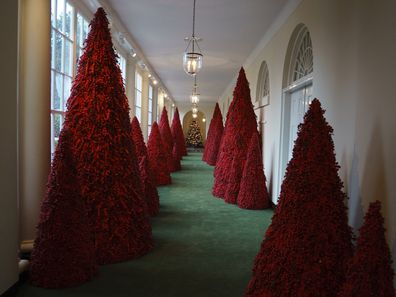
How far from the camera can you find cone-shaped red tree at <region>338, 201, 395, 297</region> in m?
1.85

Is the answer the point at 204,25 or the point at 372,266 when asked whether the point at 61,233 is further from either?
the point at 204,25

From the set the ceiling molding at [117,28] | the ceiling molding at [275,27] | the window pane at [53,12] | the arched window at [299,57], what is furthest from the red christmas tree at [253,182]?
the window pane at [53,12]

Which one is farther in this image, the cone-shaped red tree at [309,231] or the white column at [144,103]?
the white column at [144,103]

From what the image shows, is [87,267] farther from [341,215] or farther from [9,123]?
[341,215]

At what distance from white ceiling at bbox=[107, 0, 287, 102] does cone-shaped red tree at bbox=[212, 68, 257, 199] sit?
Result: 1127 millimetres

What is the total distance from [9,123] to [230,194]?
498 centimetres

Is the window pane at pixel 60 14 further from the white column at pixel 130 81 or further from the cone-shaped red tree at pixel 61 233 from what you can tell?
the white column at pixel 130 81

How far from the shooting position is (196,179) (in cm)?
1044

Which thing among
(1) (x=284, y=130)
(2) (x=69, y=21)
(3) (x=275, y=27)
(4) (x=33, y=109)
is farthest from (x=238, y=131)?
(4) (x=33, y=109)

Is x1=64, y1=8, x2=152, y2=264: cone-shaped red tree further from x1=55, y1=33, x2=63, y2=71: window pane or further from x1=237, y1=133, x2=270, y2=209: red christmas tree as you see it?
x1=237, y1=133, x2=270, y2=209: red christmas tree

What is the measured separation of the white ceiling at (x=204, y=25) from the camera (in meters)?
5.86

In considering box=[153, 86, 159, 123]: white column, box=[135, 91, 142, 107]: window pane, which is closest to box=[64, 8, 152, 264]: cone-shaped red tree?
box=[135, 91, 142, 107]: window pane

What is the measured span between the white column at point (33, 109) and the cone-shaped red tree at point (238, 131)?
430 centimetres

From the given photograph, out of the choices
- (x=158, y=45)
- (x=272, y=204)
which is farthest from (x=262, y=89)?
(x=272, y=204)
